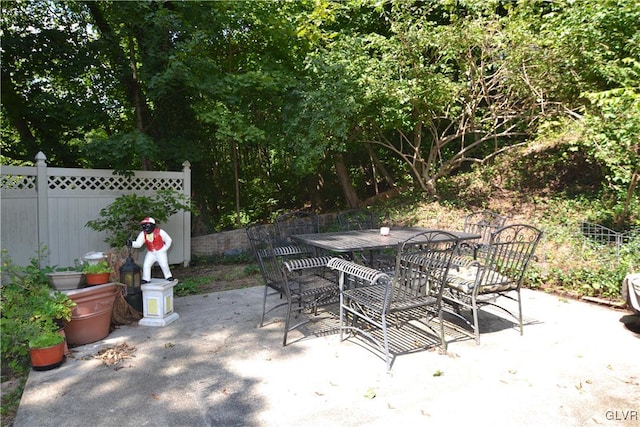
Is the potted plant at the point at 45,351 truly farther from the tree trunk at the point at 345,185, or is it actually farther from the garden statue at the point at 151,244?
the tree trunk at the point at 345,185

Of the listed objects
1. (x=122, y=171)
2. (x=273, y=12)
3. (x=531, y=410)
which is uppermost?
(x=273, y=12)

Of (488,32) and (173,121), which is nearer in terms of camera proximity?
(488,32)

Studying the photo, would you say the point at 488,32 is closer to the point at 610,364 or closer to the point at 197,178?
the point at 610,364

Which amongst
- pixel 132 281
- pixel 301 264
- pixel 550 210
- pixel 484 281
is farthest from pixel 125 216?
pixel 550 210

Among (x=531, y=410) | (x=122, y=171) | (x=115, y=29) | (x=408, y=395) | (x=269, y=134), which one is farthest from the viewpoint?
(x=269, y=134)

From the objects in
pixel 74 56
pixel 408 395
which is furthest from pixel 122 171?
pixel 408 395

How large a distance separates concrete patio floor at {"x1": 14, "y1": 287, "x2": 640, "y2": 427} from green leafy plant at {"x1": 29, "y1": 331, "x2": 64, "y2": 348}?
0.65 ft

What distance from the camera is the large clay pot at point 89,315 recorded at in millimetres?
3025

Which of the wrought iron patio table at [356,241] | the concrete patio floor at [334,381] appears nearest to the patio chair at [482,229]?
the wrought iron patio table at [356,241]

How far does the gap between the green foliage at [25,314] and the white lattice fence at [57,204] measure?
179cm

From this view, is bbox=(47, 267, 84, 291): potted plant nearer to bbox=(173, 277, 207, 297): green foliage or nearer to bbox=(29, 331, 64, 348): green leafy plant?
bbox=(29, 331, 64, 348): green leafy plant

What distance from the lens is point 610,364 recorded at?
108 inches

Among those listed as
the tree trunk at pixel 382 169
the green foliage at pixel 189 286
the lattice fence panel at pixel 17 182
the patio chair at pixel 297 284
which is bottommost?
the green foliage at pixel 189 286

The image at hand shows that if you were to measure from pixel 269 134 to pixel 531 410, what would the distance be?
5608mm
